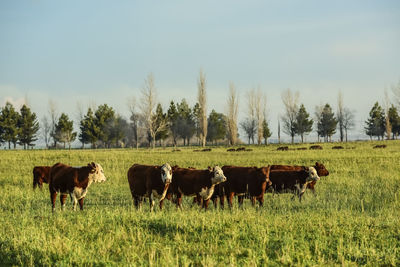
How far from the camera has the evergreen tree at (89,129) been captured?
261 ft

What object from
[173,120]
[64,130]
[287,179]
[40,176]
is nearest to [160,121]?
[173,120]

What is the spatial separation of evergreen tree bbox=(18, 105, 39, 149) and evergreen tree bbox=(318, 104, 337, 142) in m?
65.7

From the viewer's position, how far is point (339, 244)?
20.0 ft

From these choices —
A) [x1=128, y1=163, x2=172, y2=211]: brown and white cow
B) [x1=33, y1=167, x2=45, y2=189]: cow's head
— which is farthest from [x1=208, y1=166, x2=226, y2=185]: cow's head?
[x1=33, y1=167, x2=45, y2=189]: cow's head

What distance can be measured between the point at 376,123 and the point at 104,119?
6363cm

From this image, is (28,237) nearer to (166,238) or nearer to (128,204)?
(166,238)

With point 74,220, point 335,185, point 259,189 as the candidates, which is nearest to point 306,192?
point 335,185

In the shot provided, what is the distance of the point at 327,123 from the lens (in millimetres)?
82750

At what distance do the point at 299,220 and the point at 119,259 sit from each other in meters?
4.10

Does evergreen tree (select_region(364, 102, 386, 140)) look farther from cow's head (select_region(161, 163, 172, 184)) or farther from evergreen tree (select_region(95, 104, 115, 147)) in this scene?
cow's head (select_region(161, 163, 172, 184))

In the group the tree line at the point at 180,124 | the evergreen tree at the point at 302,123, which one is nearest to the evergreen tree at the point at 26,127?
the tree line at the point at 180,124

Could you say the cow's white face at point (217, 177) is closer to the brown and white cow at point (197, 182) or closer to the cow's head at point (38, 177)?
the brown and white cow at point (197, 182)

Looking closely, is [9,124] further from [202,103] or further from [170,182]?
[170,182]

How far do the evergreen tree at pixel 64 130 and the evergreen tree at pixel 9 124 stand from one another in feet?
27.5
